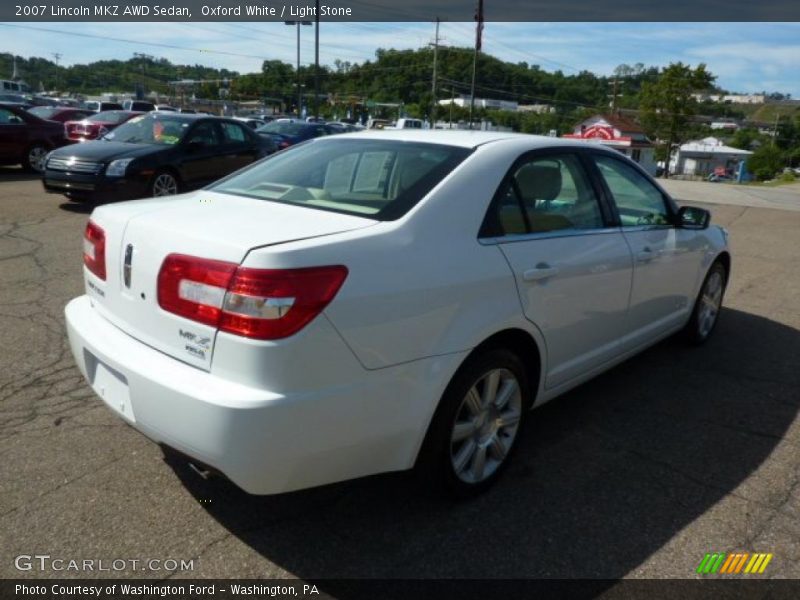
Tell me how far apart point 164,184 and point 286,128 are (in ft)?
26.6

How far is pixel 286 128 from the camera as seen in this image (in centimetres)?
1738

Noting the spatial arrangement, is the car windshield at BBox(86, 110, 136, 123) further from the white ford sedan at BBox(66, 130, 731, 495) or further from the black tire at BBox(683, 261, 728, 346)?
the black tire at BBox(683, 261, 728, 346)

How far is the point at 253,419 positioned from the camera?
2092mm

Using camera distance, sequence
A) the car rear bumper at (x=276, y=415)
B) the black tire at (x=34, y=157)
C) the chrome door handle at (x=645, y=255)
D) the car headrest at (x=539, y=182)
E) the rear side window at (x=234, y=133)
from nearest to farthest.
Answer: the car rear bumper at (x=276, y=415) < the car headrest at (x=539, y=182) < the chrome door handle at (x=645, y=255) < the rear side window at (x=234, y=133) < the black tire at (x=34, y=157)

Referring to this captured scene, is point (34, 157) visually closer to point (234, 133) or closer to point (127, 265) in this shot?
point (234, 133)

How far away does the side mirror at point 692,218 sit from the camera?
4361 mm

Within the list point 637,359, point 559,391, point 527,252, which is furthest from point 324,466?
point 637,359

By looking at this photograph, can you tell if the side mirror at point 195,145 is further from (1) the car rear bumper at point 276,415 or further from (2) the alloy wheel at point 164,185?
(1) the car rear bumper at point 276,415

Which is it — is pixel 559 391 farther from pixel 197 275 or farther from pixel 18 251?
pixel 18 251

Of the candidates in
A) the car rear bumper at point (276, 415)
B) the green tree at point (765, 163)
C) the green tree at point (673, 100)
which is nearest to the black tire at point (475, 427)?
the car rear bumper at point (276, 415)

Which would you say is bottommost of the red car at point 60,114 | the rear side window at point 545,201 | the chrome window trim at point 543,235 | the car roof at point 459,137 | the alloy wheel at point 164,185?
the alloy wheel at point 164,185

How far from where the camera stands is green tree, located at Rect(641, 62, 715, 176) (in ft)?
176

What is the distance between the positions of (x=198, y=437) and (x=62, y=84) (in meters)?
145

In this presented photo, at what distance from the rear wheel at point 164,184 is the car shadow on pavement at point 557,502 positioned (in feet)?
24.3
